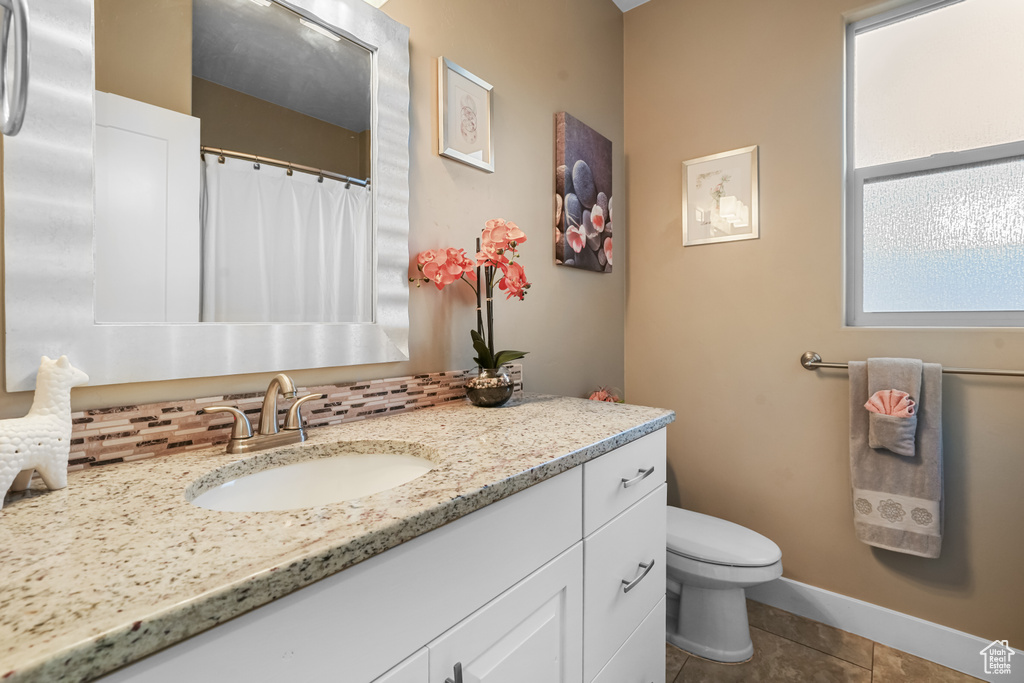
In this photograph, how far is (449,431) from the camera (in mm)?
1043

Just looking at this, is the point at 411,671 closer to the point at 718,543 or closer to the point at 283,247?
the point at 283,247

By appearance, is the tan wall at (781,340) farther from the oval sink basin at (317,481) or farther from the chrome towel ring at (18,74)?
the chrome towel ring at (18,74)

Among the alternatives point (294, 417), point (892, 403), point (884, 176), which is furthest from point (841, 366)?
point (294, 417)

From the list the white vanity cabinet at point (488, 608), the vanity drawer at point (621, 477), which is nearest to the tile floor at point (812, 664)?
the white vanity cabinet at point (488, 608)

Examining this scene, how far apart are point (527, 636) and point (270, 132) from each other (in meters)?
1.13

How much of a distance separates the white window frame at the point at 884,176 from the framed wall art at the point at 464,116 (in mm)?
1369

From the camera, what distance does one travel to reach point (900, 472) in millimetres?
1593

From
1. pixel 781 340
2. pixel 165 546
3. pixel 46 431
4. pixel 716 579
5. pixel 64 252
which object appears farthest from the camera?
pixel 781 340

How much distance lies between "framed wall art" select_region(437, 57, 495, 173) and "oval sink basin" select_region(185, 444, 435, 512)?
923mm

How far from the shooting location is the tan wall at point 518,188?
133 cm

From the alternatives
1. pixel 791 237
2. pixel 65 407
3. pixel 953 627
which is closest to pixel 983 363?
pixel 791 237

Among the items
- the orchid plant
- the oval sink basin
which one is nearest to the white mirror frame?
the oval sink basin

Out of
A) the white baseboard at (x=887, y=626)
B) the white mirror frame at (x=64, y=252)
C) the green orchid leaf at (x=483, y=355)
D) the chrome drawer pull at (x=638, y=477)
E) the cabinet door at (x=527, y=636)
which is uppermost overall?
the white mirror frame at (x=64, y=252)

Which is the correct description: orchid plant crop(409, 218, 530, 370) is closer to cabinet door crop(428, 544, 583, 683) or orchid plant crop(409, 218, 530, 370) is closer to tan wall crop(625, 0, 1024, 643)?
cabinet door crop(428, 544, 583, 683)
